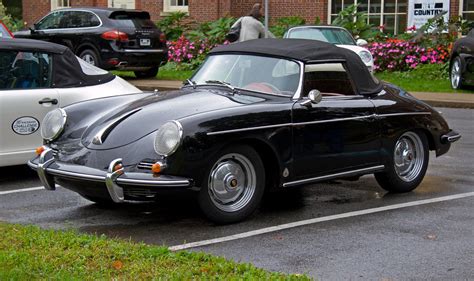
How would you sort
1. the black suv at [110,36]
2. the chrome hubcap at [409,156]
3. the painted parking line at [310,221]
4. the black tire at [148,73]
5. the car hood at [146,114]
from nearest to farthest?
the painted parking line at [310,221], the car hood at [146,114], the chrome hubcap at [409,156], the black suv at [110,36], the black tire at [148,73]

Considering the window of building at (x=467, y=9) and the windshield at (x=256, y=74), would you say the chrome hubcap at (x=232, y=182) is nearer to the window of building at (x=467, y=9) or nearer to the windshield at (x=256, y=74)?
the windshield at (x=256, y=74)

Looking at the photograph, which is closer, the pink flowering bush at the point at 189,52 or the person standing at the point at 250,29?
the person standing at the point at 250,29

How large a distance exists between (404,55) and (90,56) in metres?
8.06

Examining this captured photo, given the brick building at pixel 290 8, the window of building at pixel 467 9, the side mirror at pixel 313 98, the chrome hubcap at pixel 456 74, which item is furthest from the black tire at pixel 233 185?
the window of building at pixel 467 9

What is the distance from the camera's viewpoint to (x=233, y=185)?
6.64 meters

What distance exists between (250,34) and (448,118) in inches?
171

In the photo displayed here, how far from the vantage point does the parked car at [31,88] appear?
26.9 feet

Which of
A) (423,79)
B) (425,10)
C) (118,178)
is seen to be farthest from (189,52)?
(118,178)

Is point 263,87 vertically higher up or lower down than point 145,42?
higher up

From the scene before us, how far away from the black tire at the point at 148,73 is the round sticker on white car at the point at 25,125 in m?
12.8

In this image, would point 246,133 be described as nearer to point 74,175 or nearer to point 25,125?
point 74,175

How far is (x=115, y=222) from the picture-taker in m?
6.79

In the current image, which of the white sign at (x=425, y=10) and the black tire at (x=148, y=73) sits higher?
the white sign at (x=425, y=10)

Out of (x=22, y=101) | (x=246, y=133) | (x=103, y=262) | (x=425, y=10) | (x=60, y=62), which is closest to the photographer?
(x=103, y=262)
